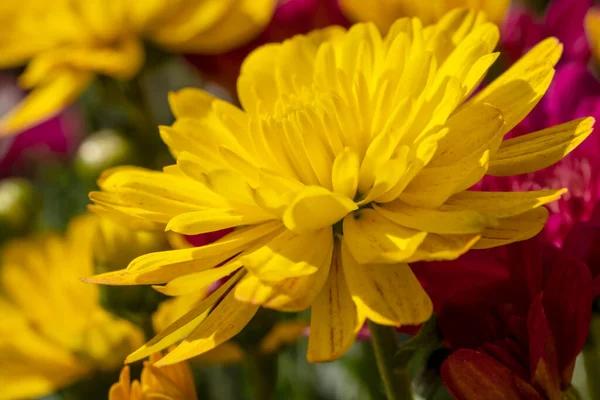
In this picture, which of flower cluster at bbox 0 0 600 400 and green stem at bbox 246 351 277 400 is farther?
green stem at bbox 246 351 277 400

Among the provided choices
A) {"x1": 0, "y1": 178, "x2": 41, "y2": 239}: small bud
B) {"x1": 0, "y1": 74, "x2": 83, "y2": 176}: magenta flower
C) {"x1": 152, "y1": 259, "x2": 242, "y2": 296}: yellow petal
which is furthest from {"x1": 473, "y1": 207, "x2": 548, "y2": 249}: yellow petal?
{"x1": 0, "y1": 74, "x2": 83, "y2": 176}: magenta flower

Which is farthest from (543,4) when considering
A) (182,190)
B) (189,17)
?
(182,190)

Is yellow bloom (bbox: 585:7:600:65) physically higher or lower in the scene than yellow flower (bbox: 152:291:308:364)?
higher

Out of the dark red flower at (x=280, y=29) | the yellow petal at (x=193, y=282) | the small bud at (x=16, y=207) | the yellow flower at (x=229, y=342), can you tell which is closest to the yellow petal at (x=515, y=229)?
the yellow petal at (x=193, y=282)

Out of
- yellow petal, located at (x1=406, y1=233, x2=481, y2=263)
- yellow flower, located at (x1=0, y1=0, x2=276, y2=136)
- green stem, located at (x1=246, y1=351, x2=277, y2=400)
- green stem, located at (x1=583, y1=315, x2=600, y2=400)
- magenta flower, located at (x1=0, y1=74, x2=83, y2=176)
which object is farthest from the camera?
magenta flower, located at (x1=0, y1=74, x2=83, y2=176)

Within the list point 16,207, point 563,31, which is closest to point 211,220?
point 563,31

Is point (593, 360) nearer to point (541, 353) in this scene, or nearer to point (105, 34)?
point (541, 353)

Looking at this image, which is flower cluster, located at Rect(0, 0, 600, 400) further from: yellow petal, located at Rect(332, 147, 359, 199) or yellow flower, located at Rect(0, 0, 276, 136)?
yellow flower, located at Rect(0, 0, 276, 136)

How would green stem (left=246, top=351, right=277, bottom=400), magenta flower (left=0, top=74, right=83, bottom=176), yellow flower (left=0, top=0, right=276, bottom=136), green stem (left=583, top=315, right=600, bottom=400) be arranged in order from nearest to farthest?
1. green stem (left=583, top=315, right=600, bottom=400)
2. green stem (left=246, top=351, right=277, bottom=400)
3. yellow flower (left=0, top=0, right=276, bottom=136)
4. magenta flower (left=0, top=74, right=83, bottom=176)

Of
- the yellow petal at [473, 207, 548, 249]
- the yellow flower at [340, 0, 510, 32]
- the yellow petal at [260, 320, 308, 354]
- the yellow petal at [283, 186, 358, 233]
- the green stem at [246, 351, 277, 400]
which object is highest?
the yellow petal at [283, 186, 358, 233]
